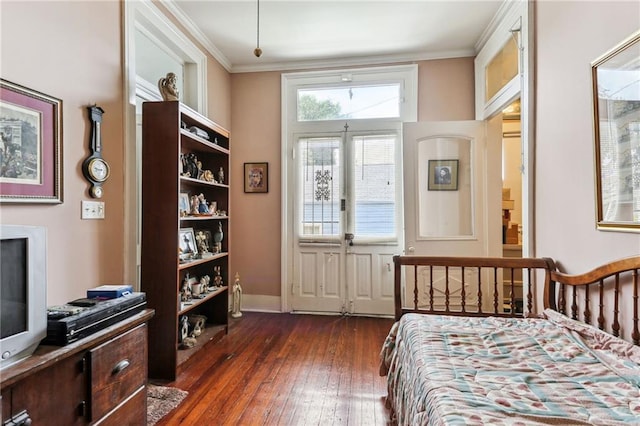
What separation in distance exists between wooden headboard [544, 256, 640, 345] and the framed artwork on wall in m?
2.84

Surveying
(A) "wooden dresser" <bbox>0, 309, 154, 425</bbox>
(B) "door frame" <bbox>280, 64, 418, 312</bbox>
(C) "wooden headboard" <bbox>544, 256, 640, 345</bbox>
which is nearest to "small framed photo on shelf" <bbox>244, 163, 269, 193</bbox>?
(B) "door frame" <bbox>280, 64, 418, 312</bbox>

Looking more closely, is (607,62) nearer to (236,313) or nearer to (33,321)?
(33,321)

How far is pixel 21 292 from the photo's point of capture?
3.68 ft

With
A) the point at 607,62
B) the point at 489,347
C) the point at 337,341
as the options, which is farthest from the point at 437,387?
the point at 337,341

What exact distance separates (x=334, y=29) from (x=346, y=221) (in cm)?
198

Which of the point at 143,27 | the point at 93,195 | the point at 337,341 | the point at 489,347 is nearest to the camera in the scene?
the point at 489,347

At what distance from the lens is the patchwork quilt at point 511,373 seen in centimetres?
101

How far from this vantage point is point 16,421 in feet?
3.32

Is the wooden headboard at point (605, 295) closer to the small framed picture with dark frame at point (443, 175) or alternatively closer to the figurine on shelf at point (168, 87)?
the small framed picture with dark frame at point (443, 175)

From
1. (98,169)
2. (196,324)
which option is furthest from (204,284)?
(98,169)

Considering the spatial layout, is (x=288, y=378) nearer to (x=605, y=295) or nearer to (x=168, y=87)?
(x=605, y=295)

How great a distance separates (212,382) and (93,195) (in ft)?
4.91

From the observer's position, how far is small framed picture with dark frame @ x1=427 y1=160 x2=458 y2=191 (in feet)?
10.9

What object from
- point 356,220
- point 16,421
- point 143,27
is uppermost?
point 143,27
